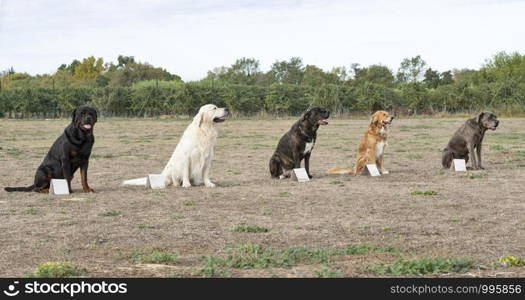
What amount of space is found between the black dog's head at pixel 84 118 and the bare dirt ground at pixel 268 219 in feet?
3.74

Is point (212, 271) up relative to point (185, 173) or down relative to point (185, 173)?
down

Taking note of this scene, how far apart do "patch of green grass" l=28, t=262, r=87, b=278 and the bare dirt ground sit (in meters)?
0.19

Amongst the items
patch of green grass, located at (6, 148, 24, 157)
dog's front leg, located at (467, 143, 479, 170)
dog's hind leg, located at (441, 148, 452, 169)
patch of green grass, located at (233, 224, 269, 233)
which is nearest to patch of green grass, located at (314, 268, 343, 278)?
patch of green grass, located at (233, 224, 269, 233)

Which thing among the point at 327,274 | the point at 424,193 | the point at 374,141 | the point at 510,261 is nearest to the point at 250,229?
the point at 327,274

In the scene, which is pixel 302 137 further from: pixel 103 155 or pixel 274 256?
pixel 103 155

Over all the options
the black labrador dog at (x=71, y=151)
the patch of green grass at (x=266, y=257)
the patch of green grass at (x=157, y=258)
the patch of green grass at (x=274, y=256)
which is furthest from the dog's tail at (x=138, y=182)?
the patch of green grass at (x=157, y=258)

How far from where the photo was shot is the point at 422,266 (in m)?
5.62

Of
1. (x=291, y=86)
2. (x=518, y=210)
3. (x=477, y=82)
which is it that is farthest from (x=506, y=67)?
(x=518, y=210)

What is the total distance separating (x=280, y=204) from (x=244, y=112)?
145ft

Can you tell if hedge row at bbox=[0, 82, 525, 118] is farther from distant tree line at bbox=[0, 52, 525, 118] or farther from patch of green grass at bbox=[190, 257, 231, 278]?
patch of green grass at bbox=[190, 257, 231, 278]

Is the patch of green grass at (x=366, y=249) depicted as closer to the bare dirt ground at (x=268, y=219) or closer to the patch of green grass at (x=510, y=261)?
the bare dirt ground at (x=268, y=219)

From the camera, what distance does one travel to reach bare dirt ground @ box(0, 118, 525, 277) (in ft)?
20.6

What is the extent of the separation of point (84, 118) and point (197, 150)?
2.19 meters

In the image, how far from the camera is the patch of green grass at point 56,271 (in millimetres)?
5445
